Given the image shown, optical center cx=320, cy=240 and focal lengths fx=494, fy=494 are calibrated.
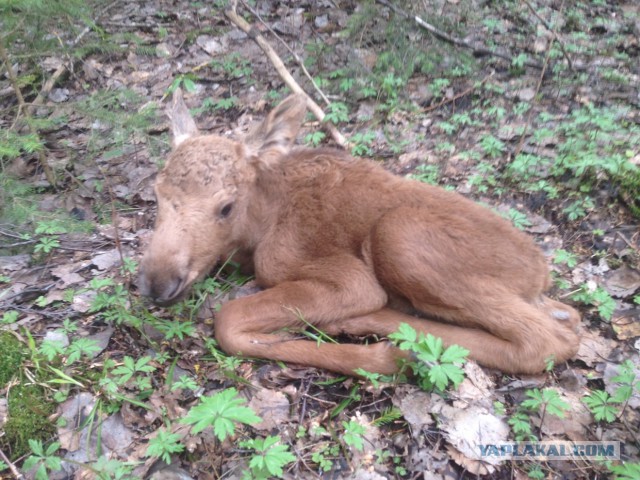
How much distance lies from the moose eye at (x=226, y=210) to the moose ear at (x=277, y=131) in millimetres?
614

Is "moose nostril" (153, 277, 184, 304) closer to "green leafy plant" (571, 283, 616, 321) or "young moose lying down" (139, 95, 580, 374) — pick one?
"young moose lying down" (139, 95, 580, 374)

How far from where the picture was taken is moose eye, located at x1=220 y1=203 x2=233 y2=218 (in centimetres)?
407

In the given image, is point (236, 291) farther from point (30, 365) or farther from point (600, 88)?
point (600, 88)

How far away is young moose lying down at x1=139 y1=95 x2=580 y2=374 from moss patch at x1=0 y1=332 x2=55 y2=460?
97 cm

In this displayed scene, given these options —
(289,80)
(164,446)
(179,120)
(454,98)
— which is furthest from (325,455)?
(454,98)

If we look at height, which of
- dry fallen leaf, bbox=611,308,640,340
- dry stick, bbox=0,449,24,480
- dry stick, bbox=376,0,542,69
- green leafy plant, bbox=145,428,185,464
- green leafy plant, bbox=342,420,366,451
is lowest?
dry stick, bbox=0,449,24,480

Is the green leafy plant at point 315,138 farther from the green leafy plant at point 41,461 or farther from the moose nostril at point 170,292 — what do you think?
the green leafy plant at point 41,461

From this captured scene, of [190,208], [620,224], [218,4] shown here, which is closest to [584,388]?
[620,224]

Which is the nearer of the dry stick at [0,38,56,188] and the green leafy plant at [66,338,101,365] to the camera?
the green leafy plant at [66,338,101,365]

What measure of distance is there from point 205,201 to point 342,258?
125 centimetres

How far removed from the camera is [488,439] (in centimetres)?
322

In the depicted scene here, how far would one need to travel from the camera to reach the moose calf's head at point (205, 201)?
3652 millimetres

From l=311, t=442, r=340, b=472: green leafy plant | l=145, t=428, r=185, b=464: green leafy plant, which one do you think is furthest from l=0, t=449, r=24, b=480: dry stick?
l=311, t=442, r=340, b=472: green leafy plant

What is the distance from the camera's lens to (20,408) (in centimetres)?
321
